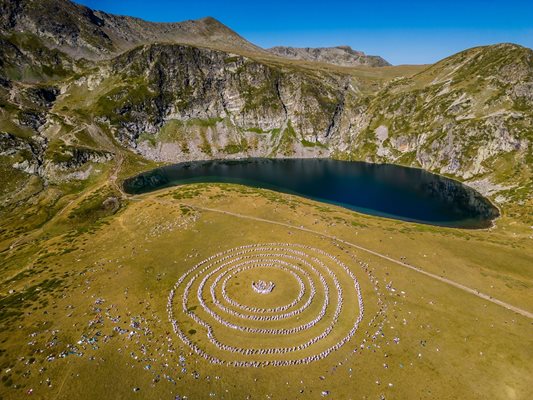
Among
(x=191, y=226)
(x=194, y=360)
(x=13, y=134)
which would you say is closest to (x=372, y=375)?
(x=194, y=360)

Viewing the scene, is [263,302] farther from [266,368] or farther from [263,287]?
[266,368]

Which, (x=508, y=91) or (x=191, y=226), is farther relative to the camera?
(x=508, y=91)

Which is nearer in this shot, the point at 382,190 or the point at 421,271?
the point at 421,271

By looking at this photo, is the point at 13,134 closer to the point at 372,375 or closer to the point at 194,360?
the point at 194,360

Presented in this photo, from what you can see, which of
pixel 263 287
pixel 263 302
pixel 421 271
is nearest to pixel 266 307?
pixel 263 302

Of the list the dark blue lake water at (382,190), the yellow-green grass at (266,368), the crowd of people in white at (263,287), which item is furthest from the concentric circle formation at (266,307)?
the dark blue lake water at (382,190)

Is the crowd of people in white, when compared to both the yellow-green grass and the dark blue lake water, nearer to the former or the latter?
the yellow-green grass

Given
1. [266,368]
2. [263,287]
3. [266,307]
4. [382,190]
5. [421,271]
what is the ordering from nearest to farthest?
[266,368] → [266,307] → [263,287] → [421,271] → [382,190]
